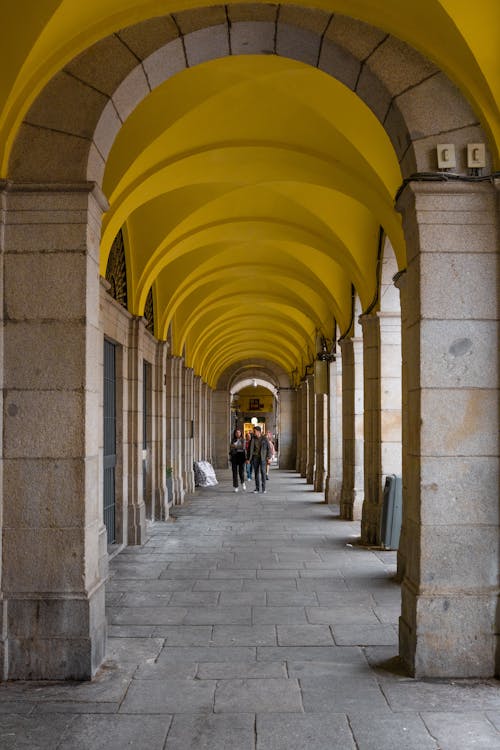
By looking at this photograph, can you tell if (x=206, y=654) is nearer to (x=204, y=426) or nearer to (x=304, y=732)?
(x=304, y=732)

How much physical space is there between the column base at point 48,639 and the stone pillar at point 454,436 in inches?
78.4

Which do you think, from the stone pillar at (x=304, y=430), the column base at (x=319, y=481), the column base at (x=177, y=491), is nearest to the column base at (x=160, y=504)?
the column base at (x=177, y=491)

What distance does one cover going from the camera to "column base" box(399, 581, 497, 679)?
436 centimetres

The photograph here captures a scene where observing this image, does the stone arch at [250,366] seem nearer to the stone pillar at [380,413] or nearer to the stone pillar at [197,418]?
the stone pillar at [197,418]

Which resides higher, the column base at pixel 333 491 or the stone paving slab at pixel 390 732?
the stone paving slab at pixel 390 732

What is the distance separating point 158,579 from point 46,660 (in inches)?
113

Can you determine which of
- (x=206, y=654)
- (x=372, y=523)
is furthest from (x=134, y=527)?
(x=206, y=654)

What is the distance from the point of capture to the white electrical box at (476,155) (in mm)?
4492

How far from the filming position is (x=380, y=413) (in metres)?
9.01

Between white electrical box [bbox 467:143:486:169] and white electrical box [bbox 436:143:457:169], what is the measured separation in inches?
3.6

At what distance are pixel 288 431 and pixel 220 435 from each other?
281cm

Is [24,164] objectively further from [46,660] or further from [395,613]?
[395,613]

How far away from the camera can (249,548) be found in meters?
9.05

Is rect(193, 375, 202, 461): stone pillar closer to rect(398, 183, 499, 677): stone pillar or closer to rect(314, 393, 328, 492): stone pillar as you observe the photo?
rect(314, 393, 328, 492): stone pillar
